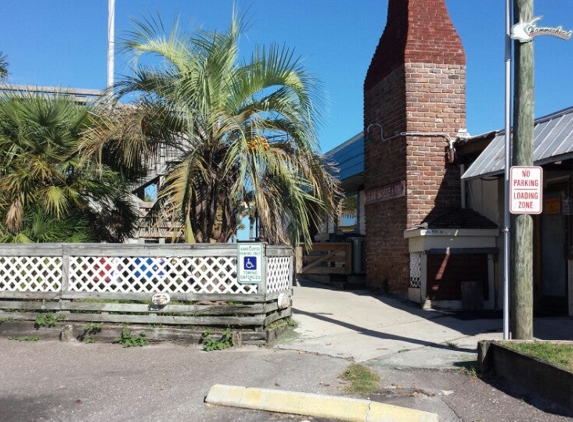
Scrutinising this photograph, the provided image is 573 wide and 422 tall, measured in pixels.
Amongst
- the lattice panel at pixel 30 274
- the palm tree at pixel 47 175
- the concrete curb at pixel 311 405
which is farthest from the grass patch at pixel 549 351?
the palm tree at pixel 47 175

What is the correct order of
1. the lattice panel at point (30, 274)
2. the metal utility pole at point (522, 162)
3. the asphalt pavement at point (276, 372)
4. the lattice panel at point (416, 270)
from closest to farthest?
the asphalt pavement at point (276, 372), the metal utility pole at point (522, 162), the lattice panel at point (30, 274), the lattice panel at point (416, 270)

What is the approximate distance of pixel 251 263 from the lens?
905cm

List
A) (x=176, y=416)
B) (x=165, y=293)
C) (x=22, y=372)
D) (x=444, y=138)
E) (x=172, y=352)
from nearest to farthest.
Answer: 1. (x=176, y=416)
2. (x=22, y=372)
3. (x=172, y=352)
4. (x=165, y=293)
5. (x=444, y=138)

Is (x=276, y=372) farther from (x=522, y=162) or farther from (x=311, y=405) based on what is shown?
(x=522, y=162)

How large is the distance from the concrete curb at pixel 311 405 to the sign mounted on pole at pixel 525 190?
301cm

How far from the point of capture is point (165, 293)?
9.34 metres

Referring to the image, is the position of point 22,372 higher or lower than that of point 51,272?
lower

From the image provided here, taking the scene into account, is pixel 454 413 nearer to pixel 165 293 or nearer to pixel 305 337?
pixel 305 337

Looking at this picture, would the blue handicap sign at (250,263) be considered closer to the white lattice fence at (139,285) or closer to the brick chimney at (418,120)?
the white lattice fence at (139,285)

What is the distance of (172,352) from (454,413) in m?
4.20

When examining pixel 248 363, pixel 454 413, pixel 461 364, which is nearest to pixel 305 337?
pixel 248 363

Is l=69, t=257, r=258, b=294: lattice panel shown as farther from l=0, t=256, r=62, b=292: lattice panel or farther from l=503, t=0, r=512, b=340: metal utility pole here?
l=503, t=0, r=512, b=340: metal utility pole

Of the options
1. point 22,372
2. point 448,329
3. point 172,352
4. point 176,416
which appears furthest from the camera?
point 448,329

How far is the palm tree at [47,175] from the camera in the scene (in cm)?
1073
